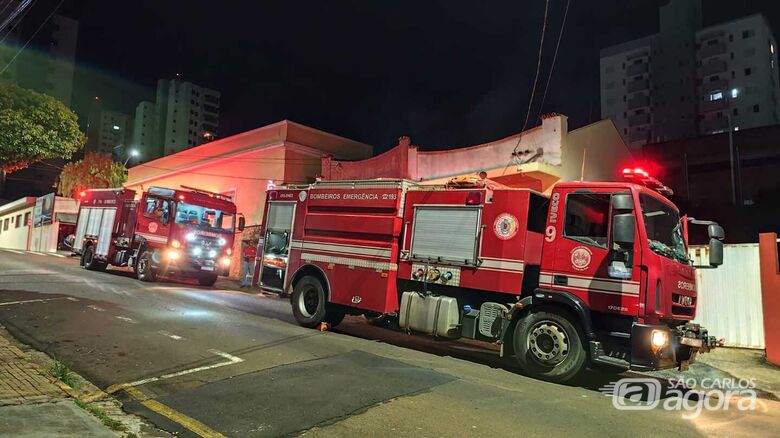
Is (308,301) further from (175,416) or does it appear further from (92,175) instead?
(92,175)

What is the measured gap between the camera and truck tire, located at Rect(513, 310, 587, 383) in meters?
6.52

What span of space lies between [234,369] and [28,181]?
3006 inches

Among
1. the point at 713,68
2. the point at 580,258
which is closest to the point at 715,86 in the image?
the point at 713,68

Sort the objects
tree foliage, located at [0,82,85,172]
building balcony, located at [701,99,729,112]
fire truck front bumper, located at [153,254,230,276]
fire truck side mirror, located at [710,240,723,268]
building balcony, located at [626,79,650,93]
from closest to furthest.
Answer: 1. fire truck side mirror, located at [710,240,723,268]
2. tree foliage, located at [0,82,85,172]
3. fire truck front bumper, located at [153,254,230,276]
4. building balcony, located at [701,99,729,112]
5. building balcony, located at [626,79,650,93]

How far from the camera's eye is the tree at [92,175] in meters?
38.7

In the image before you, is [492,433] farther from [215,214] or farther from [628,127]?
[628,127]

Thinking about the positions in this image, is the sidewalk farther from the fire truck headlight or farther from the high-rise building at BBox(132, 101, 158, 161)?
the high-rise building at BBox(132, 101, 158, 161)

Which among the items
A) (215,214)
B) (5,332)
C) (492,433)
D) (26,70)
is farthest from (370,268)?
(26,70)

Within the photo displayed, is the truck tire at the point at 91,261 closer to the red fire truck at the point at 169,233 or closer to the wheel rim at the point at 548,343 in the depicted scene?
the red fire truck at the point at 169,233

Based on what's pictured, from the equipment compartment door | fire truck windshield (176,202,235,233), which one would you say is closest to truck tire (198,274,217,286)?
fire truck windshield (176,202,235,233)

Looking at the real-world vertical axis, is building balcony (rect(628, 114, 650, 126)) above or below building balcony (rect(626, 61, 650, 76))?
below

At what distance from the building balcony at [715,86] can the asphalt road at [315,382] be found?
73.1m

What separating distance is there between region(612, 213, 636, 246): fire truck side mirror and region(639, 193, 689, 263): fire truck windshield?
1.58 feet

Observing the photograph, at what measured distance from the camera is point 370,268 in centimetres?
886
